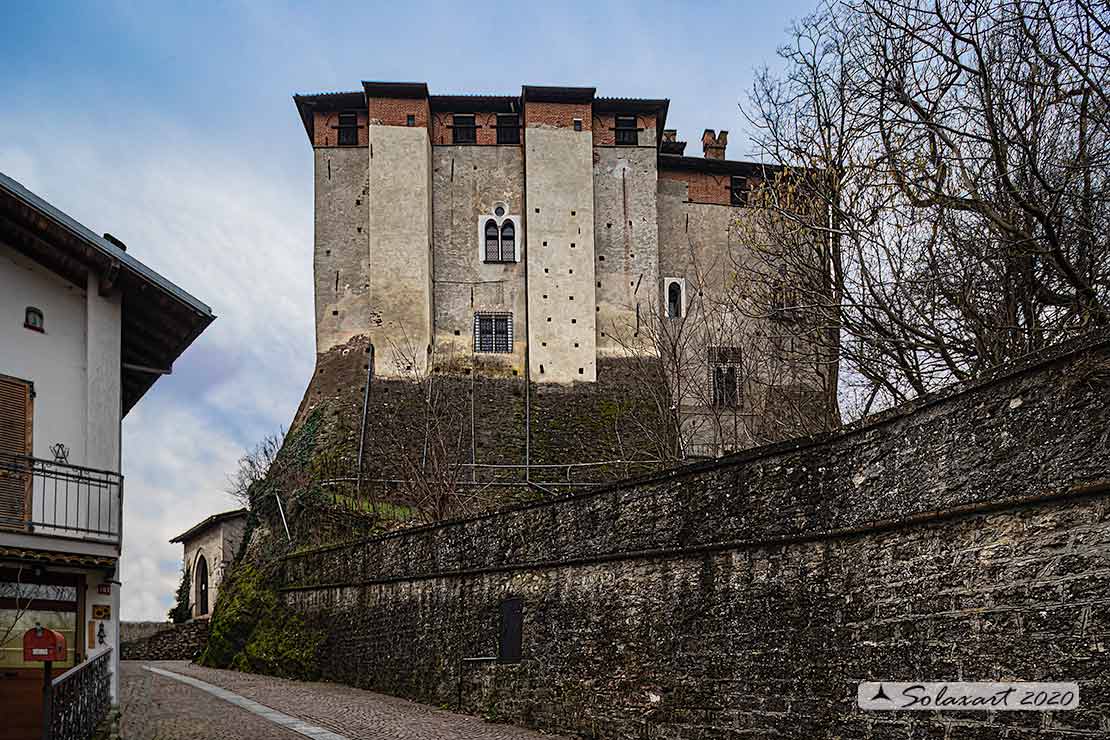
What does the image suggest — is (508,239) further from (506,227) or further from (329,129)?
(329,129)

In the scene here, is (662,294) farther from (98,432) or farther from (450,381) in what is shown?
(98,432)

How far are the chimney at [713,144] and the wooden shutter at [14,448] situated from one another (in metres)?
32.1

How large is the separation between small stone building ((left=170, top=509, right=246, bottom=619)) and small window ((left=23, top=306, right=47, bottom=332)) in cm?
2280

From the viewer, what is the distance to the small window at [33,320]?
13242 mm

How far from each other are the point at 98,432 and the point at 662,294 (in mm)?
25040

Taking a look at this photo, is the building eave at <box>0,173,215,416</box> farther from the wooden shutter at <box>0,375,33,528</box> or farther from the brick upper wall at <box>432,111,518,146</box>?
the brick upper wall at <box>432,111,518,146</box>

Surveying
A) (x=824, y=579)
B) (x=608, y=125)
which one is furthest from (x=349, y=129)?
(x=824, y=579)

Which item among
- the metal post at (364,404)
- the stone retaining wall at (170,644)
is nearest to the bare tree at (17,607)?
the metal post at (364,404)

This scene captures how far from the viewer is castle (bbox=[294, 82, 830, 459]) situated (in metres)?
35.2

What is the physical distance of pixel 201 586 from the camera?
39469mm

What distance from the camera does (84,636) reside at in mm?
12750

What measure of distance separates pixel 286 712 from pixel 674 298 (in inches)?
944

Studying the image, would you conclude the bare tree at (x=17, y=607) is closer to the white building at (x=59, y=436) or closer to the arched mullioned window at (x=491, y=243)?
the white building at (x=59, y=436)

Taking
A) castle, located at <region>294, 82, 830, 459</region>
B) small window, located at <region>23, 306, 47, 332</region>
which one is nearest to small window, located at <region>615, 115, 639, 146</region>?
castle, located at <region>294, 82, 830, 459</region>
